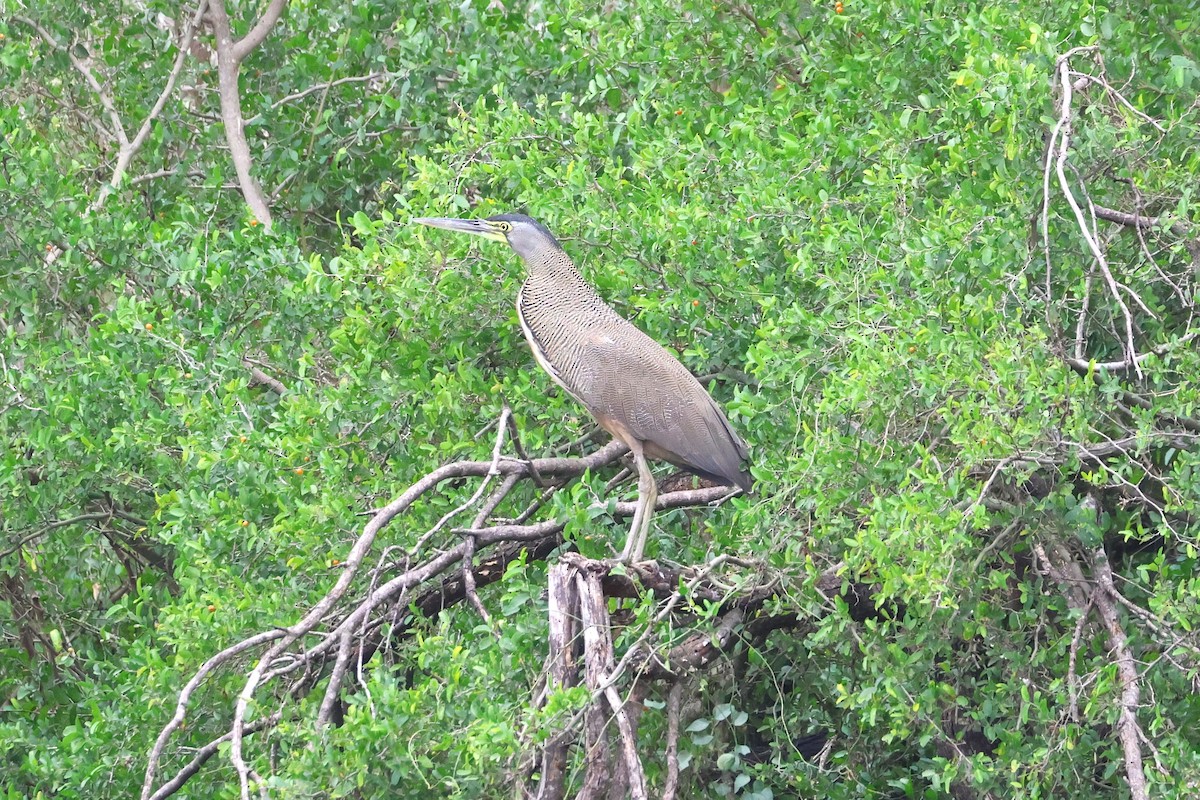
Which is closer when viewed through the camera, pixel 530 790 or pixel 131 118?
pixel 530 790

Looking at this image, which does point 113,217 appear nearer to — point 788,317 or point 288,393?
point 288,393

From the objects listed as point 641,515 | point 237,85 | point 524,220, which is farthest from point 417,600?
point 237,85

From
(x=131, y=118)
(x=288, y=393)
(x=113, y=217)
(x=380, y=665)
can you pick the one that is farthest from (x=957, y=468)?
(x=131, y=118)

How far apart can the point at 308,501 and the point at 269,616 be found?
54 centimetres

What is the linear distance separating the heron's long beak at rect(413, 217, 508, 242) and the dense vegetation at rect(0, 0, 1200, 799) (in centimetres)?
5

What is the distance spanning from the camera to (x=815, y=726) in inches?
184

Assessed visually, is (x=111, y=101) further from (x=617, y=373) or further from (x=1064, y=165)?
(x=1064, y=165)

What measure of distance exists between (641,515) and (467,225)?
4.02ft

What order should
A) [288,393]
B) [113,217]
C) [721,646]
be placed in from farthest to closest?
→ [113,217]
[288,393]
[721,646]

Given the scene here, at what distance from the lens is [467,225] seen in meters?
5.26

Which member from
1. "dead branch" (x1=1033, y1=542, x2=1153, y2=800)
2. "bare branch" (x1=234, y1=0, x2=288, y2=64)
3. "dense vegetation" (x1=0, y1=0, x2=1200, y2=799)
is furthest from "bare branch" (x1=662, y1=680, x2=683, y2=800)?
"bare branch" (x1=234, y1=0, x2=288, y2=64)

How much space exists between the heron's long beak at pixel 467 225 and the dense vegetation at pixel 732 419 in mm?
53

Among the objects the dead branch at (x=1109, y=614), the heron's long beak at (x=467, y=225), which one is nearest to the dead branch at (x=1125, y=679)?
the dead branch at (x=1109, y=614)

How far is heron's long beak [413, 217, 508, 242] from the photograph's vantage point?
17.1 feet
